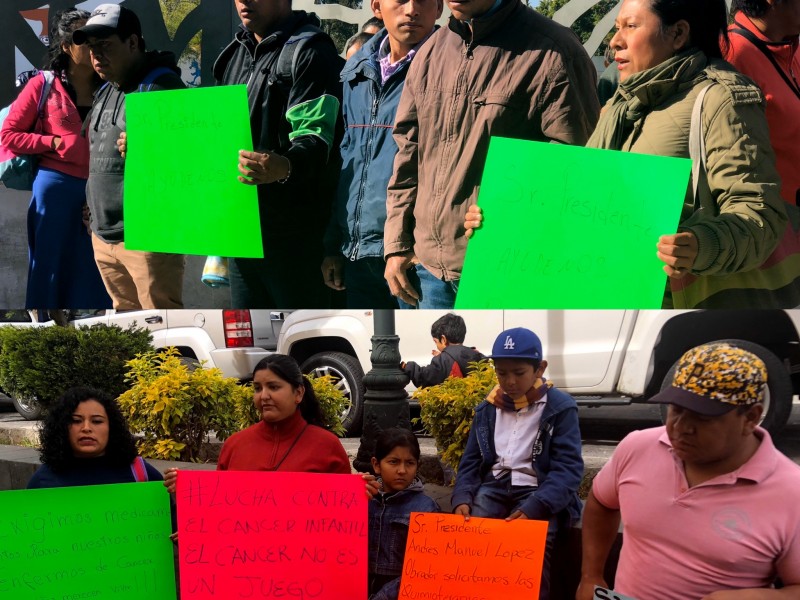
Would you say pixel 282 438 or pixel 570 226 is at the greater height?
pixel 570 226

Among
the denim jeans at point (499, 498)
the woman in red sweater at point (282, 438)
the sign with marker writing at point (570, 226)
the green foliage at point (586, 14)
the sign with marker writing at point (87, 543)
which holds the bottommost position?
the sign with marker writing at point (87, 543)

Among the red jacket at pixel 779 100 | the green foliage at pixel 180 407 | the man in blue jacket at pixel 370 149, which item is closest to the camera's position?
the red jacket at pixel 779 100

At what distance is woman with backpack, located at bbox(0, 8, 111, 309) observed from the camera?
518 centimetres

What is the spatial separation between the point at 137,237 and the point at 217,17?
113 centimetres

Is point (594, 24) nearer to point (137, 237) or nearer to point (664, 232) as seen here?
point (664, 232)

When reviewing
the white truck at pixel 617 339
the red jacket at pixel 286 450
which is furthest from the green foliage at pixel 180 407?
the red jacket at pixel 286 450

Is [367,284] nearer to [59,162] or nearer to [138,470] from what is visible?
[138,470]

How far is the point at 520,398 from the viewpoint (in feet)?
12.8

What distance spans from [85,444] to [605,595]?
2.11 meters

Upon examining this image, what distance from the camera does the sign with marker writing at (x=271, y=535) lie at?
387cm

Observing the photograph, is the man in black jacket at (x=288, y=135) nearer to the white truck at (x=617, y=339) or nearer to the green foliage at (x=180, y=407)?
the white truck at (x=617, y=339)

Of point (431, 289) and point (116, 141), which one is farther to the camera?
point (116, 141)

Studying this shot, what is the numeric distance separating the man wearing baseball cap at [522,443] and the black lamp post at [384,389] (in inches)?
45.2

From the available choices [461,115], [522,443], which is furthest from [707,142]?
[522,443]
